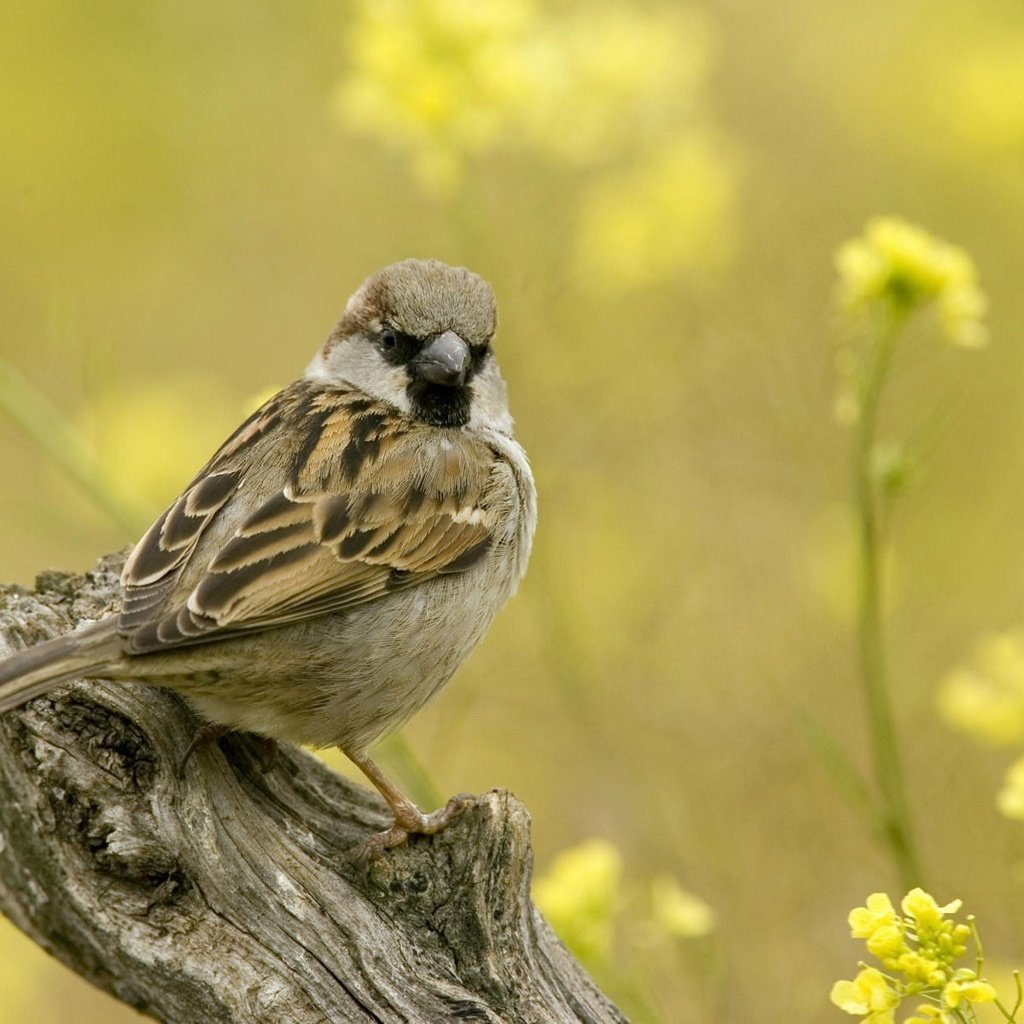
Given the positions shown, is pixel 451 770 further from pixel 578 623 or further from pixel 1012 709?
pixel 1012 709

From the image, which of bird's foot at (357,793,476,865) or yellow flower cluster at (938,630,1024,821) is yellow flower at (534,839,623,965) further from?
yellow flower cluster at (938,630,1024,821)

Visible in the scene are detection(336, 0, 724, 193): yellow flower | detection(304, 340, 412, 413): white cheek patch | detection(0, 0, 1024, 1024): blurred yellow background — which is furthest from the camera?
detection(0, 0, 1024, 1024): blurred yellow background

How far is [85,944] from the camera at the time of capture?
283 cm

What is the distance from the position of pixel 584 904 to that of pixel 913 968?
1.39 m

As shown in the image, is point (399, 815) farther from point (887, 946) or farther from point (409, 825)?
point (887, 946)

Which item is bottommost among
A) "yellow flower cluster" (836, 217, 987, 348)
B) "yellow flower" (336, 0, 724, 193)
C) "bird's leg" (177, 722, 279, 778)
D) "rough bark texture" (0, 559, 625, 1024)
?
"rough bark texture" (0, 559, 625, 1024)

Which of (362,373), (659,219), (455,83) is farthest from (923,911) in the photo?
(659,219)

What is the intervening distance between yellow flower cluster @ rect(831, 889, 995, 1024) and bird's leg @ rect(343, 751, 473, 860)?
3.76ft

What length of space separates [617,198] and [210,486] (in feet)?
8.99

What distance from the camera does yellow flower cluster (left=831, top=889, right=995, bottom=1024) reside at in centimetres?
210

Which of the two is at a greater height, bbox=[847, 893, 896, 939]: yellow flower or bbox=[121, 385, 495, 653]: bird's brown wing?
bbox=[121, 385, 495, 653]: bird's brown wing

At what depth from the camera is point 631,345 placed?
5988mm

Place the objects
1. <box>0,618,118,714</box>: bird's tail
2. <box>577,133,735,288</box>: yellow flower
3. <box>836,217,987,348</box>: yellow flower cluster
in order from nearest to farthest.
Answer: <box>0,618,118,714</box>: bird's tail
<box>836,217,987,348</box>: yellow flower cluster
<box>577,133,735,288</box>: yellow flower

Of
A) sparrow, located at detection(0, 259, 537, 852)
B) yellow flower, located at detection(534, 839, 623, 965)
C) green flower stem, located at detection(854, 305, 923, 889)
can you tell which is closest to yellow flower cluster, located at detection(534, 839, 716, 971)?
yellow flower, located at detection(534, 839, 623, 965)
